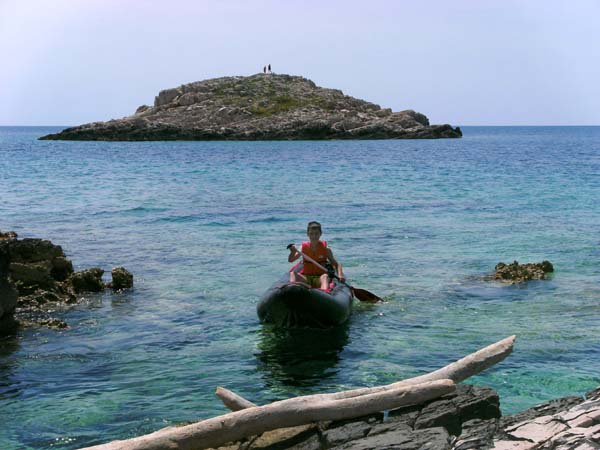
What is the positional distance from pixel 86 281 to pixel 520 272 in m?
9.83

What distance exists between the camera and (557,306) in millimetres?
15492

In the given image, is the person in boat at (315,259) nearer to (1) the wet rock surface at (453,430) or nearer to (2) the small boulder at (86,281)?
(2) the small boulder at (86,281)

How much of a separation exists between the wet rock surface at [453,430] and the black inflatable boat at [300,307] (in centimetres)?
542

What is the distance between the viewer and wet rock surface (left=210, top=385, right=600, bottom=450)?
6887 mm

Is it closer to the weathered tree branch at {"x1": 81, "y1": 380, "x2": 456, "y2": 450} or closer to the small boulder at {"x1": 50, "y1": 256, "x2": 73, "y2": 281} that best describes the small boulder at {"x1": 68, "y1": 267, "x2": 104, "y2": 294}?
the small boulder at {"x1": 50, "y1": 256, "x2": 73, "y2": 281}

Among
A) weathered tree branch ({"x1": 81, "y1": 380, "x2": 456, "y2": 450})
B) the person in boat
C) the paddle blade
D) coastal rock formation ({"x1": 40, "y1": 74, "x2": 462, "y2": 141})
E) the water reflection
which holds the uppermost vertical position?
coastal rock formation ({"x1": 40, "y1": 74, "x2": 462, "y2": 141})

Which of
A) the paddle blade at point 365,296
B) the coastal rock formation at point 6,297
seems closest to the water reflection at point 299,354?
the paddle blade at point 365,296

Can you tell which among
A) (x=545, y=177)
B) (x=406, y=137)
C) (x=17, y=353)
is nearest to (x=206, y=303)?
(x=17, y=353)

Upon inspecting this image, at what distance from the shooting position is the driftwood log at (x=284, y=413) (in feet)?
21.9

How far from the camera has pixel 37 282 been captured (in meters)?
15.8

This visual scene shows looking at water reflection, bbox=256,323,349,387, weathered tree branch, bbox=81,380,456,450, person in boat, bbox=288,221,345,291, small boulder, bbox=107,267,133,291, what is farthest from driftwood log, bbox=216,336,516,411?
small boulder, bbox=107,267,133,291

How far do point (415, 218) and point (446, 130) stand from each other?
94998 millimetres

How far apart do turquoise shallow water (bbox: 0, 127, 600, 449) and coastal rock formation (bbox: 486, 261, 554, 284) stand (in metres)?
0.36

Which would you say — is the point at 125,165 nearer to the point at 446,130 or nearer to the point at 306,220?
the point at 306,220
